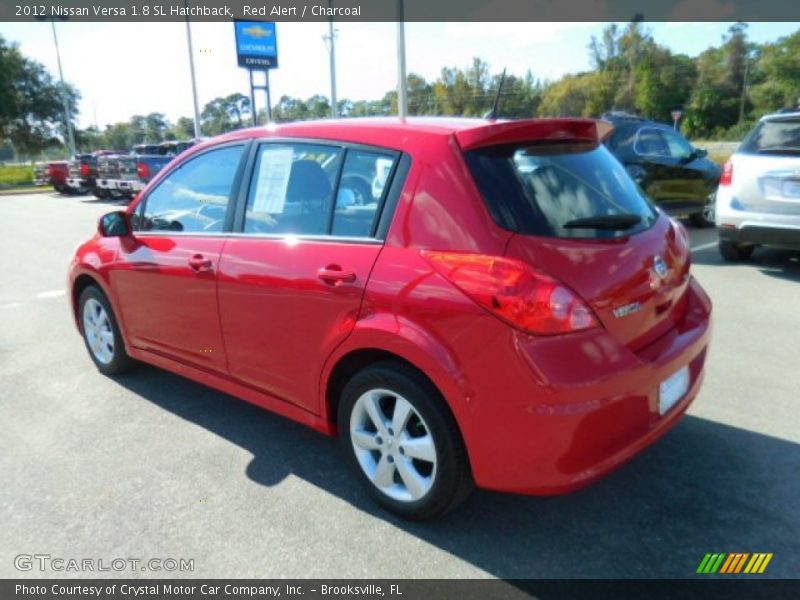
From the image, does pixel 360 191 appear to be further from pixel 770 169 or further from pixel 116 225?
pixel 770 169

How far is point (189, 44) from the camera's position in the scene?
2892 centimetres

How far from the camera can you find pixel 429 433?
252 centimetres

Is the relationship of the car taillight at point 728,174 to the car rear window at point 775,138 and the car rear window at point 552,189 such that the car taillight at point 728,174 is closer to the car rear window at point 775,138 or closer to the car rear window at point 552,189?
the car rear window at point 775,138

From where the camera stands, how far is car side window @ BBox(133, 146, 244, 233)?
3.45m

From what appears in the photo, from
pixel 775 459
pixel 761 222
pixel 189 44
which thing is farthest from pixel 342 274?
pixel 189 44

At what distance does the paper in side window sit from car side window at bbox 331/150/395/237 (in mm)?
415

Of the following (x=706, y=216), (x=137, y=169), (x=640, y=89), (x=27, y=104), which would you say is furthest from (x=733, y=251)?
(x=640, y=89)

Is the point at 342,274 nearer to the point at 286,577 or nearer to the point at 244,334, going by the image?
the point at 244,334

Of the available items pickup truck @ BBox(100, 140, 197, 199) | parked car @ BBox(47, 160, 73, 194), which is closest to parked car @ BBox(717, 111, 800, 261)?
pickup truck @ BBox(100, 140, 197, 199)

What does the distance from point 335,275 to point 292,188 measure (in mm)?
651

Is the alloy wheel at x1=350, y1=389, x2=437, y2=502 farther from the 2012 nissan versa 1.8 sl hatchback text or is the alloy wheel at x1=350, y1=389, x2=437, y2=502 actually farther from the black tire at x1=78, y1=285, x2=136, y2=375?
the black tire at x1=78, y1=285, x2=136, y2=375

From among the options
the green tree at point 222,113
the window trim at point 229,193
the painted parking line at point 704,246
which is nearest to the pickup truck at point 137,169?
the painted parking line at point 704,246

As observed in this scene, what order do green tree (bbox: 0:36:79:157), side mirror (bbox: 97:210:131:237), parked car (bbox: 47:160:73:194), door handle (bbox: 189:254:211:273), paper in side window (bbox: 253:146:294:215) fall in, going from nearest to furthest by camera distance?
paper in side window (bbox: 253:146:294:215) → door handle (bbox: 189:254:211:273) → side mirror (bbox: 97:210:131:237) → parked car (bbox: 47:160:73:194) → green tree (bbox: 0:36:79:157)

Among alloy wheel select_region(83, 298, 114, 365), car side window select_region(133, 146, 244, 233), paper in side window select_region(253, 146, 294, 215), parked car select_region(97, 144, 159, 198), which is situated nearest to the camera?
paper in side window select_region(253, 146, 294, 215)
